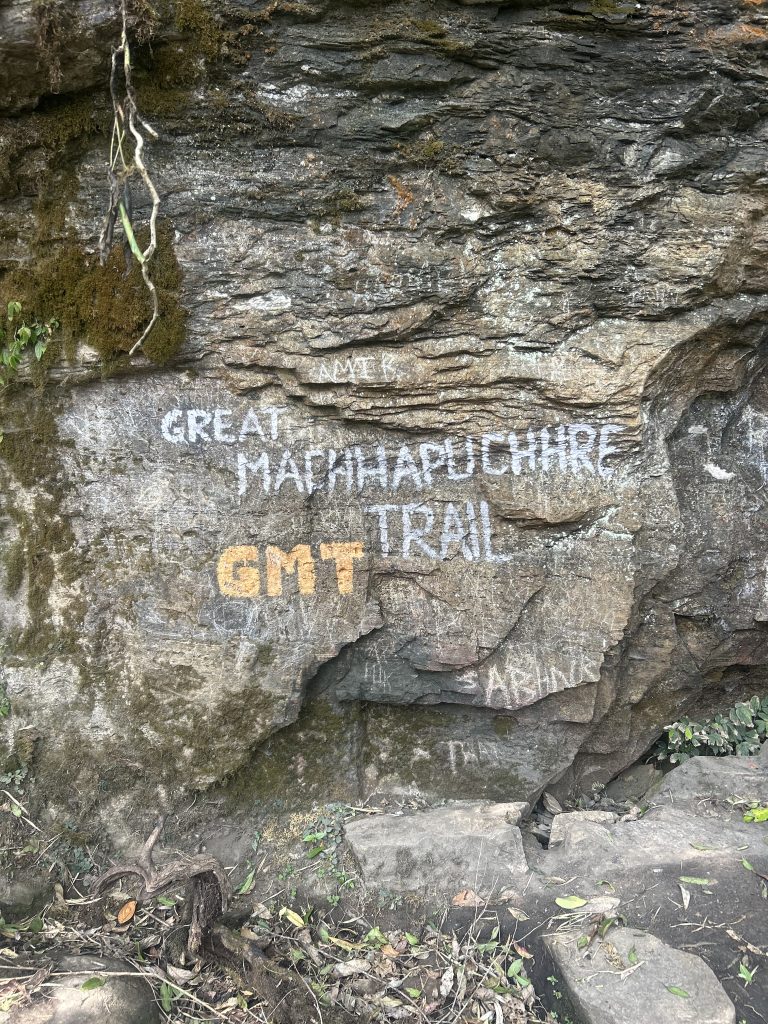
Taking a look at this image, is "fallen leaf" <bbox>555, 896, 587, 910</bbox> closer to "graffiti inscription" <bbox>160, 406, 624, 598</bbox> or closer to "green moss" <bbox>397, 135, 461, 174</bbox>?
"graffiti inscription" <bbox>160, 406, 624, 598</bbox>

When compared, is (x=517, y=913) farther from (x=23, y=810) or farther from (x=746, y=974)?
(x=23, y=810)

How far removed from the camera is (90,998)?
111 inches

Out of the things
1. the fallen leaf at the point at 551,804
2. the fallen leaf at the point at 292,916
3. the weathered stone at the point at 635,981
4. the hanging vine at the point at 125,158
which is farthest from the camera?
the fallen leaf at the point at 551,804

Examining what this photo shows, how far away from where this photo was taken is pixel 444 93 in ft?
11.1

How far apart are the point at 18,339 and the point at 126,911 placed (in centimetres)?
274

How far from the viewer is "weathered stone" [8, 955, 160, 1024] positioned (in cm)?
274

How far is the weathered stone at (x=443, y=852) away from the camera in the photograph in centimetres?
340

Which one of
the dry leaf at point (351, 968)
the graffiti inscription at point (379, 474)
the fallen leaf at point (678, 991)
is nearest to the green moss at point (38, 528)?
the graffiti inscription at point (379, 474)

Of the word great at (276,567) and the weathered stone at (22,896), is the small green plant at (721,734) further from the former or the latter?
the weathered stone at (22,896)

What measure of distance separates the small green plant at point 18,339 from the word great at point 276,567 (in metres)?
1.33

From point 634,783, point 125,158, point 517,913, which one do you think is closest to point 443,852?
point 517,913

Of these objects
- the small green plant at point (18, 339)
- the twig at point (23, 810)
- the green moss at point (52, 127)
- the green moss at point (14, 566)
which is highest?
the green moss at point (52, 127)

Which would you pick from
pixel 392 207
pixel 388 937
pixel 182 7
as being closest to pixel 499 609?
pixel 388 937

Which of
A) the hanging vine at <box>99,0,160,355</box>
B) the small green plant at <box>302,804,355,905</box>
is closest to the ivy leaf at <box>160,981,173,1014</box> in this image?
the small green plant at <box>302,804,355,905</box>
